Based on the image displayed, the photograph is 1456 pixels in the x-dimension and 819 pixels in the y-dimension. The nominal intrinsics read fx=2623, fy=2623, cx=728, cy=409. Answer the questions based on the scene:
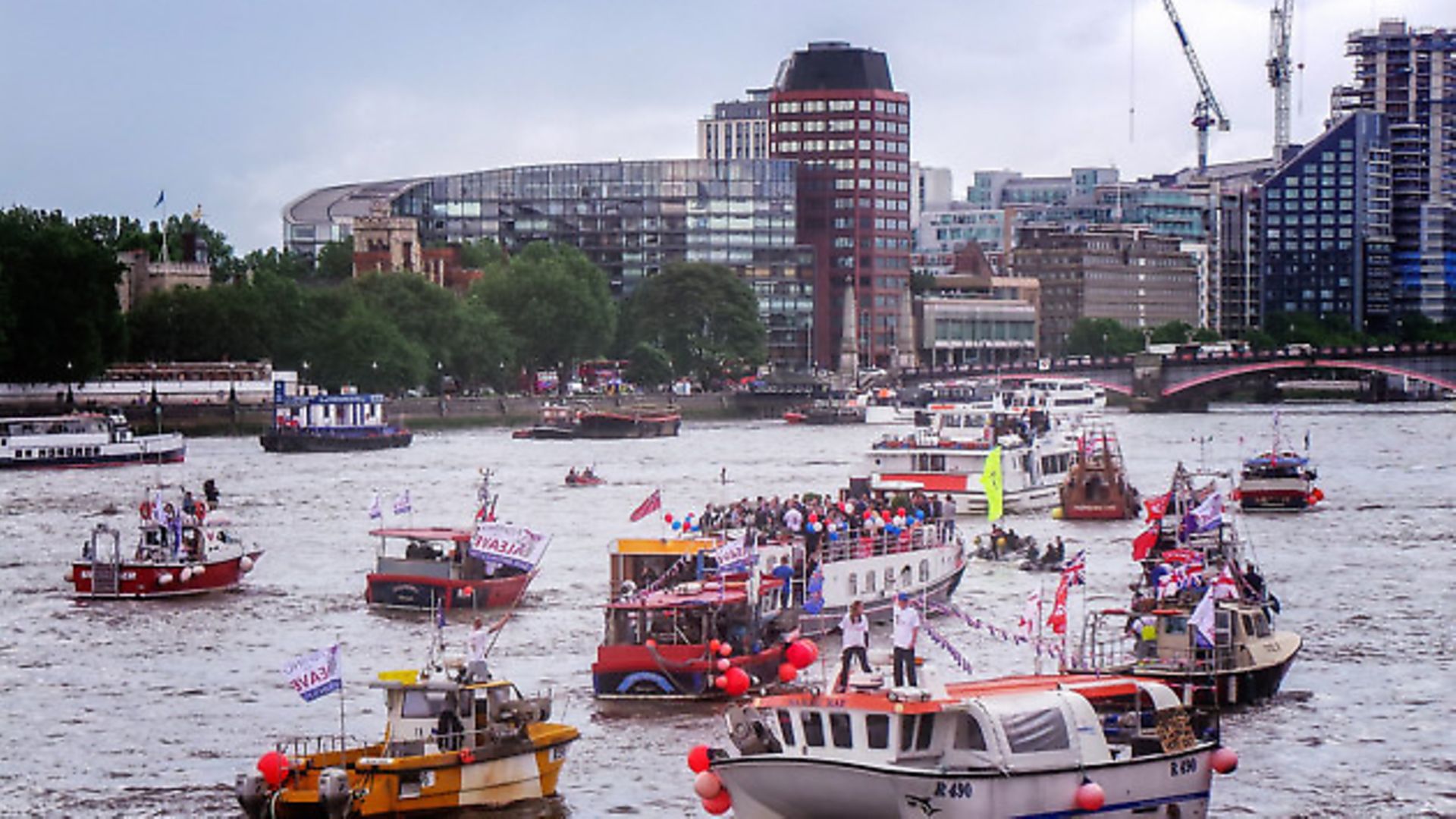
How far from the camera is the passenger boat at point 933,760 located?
94.2 feet

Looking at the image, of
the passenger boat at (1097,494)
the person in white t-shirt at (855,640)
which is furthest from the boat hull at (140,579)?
the passenger boat at (1097,494)

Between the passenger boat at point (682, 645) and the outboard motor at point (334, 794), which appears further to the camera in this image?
the passenger boat at point (682, 645)

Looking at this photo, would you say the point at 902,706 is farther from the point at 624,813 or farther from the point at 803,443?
the point at 803,443

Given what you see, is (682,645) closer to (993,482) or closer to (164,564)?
(993,482)

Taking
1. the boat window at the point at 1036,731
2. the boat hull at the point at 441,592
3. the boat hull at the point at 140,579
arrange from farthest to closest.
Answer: the boat hull at the point at 140,579 → the boat hull at the point at 441,592 → the boat window at the point at 1036,731

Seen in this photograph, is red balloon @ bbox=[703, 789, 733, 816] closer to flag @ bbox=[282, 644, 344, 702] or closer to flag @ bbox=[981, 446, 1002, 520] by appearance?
flag @ bbox=[282, 644, 344, 702]

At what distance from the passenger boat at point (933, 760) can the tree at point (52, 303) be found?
10645 cm

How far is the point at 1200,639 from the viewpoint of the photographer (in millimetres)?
39906

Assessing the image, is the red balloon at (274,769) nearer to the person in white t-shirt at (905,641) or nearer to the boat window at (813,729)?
the boat window at (813,729)

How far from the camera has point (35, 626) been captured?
179 feet

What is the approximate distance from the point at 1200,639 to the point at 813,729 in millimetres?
12098

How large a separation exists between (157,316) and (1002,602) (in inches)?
4509

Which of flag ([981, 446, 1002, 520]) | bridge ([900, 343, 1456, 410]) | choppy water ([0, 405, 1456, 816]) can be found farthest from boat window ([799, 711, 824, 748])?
bridge ([900, 343, 1456, 410])

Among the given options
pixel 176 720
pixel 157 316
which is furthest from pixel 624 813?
pixel 157 316
